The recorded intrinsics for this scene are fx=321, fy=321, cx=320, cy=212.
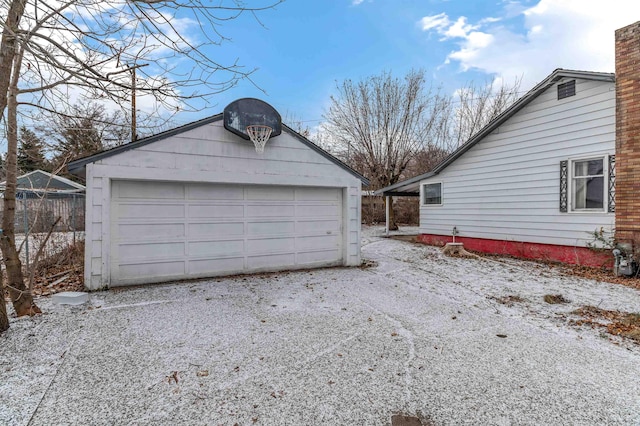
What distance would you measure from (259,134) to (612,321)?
622 centimetres

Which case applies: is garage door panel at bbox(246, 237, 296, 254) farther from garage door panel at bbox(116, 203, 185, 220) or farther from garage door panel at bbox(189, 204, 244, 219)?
garage door panel at bbox(116, 203, 185, 220)

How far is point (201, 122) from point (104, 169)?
1818 millimetres

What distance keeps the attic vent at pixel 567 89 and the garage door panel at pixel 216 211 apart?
8233 millimetres

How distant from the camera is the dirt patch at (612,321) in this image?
12.1ft

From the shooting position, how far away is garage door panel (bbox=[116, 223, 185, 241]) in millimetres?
5684

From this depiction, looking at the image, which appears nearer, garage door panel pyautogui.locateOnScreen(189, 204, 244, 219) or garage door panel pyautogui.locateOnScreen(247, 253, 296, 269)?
garage door panel pyautogui.locateOnScreen(189, 204, 244, 219)

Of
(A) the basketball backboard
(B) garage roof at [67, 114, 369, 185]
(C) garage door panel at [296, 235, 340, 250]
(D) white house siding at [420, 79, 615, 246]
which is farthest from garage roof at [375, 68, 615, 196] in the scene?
(B) garage roof at [67, 114, 369, 185]

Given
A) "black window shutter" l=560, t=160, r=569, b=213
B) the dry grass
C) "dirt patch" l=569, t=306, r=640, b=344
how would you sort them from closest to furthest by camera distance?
"dirt patch" l=569, t=306, r=640, b=344, the dry grass, "black window shutter" l=560, t=160, r=569, b=213

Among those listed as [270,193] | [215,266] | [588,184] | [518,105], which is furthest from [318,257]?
[518,105]

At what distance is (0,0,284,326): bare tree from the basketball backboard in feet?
8.74

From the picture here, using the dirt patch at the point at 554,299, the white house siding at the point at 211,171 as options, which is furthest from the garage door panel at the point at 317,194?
the dirt patch at the point at 554,299

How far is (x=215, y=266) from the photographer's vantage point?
6504 mm

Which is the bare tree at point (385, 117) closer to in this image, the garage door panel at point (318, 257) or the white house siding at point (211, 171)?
the white house siding at point (211, 171)

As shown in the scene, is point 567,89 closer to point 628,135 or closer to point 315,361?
point 628,135
